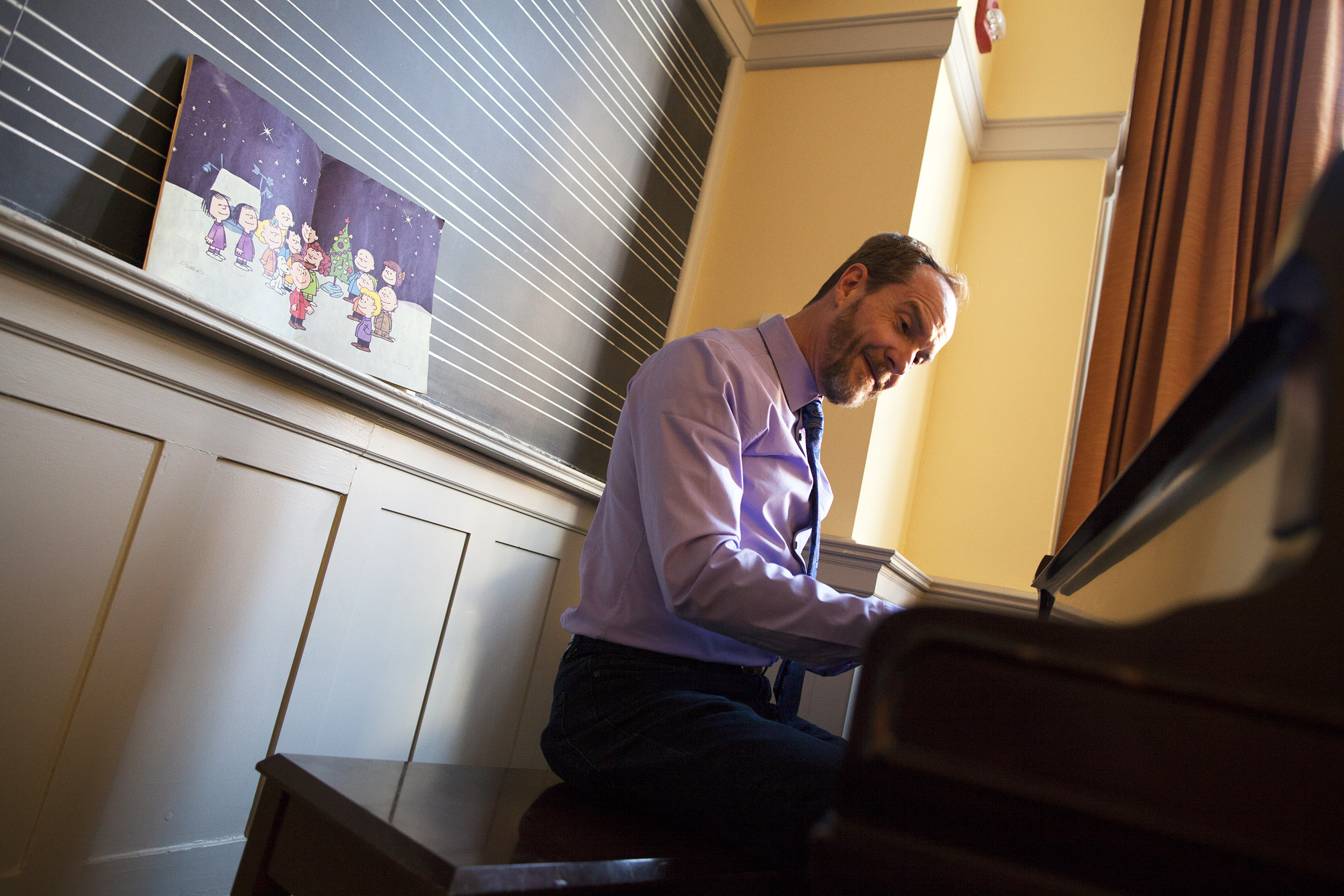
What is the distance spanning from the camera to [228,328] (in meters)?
1.11

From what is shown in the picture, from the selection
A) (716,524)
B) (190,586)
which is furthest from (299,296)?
(716,524)

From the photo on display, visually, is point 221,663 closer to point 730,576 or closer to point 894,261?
point 730,576

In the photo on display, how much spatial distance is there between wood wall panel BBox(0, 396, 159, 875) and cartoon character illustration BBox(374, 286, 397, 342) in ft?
1.31

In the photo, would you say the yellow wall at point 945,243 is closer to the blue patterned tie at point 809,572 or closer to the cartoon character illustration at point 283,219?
the blue patterned tie at point 809,572

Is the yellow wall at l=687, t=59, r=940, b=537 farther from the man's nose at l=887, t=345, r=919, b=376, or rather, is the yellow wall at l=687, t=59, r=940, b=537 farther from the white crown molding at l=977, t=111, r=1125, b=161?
the man's nose at l=887, t=345, r=919, b=376

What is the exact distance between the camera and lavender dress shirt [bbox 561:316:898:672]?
994 millimetres

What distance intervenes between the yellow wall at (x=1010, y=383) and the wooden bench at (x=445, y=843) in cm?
176

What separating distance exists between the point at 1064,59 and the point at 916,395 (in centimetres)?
124

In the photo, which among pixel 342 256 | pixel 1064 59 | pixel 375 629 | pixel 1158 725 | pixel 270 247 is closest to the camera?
pixel 1158 725

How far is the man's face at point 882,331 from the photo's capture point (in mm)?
1488

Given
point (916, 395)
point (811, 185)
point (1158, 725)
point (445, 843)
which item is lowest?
point (445, 843)

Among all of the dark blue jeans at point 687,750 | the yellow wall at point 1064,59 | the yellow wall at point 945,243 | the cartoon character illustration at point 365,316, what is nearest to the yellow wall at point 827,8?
the yellow wall at point 945,243

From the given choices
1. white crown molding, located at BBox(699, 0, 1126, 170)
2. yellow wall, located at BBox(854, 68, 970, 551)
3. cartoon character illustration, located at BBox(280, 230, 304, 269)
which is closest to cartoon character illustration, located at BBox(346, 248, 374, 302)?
cartoon character illustration, located at BBox(280, 230, 304, 269)

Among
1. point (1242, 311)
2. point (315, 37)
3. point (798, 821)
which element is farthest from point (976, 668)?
point (1242, 311)
